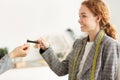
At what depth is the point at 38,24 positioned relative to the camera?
8.63 feet

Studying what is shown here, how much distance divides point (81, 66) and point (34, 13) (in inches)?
48.8

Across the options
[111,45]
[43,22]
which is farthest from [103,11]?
[43,22]

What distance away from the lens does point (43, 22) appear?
104 inches

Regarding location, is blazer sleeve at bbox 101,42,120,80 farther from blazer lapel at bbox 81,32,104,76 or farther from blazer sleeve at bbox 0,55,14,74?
blazer sleeve at bbox 0,55,14,74

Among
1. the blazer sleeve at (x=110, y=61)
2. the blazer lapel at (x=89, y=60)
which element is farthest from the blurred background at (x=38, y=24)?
the blazer sleeve at (x=110, y=61)

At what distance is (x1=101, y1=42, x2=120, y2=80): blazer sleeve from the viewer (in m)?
1.40

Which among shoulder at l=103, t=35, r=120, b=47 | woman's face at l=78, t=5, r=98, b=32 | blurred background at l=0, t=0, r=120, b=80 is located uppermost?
woman's face at l=78, t=5, r=98, b=32

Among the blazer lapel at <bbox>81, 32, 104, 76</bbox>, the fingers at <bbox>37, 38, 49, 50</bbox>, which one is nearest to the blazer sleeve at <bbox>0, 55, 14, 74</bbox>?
the fingers at <bbox>37, 38, 49, 50</bbox>

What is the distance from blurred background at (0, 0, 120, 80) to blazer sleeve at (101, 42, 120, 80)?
1.11 m

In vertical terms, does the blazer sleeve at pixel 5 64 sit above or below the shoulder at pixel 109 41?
below

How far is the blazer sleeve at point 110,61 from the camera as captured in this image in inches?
55.0

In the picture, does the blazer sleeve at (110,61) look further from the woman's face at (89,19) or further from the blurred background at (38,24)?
the blurred background at (38,24)

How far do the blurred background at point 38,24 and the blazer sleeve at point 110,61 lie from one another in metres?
1.11

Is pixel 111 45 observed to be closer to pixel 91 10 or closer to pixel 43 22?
pixel 91 10
